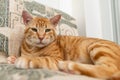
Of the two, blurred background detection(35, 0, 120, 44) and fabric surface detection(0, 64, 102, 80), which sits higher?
blurred background detection(35, 0, 120, 44)

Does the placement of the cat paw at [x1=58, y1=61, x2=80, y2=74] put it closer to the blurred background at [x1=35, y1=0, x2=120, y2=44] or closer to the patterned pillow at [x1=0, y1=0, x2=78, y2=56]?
the patterned pillow at [x1=0, y1=0, x2=78, y2=56]

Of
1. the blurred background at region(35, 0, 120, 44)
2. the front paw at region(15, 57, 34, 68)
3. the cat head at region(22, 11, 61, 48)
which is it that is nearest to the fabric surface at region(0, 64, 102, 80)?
the front paw at region(15, 57, 34, 68)

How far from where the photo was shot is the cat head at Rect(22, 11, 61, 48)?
56.4 inches

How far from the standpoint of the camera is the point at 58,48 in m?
1.53

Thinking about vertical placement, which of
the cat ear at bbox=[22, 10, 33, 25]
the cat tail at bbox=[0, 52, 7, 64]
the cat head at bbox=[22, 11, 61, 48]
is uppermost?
the cat ear at bbox=[22, 10, 33, 25]

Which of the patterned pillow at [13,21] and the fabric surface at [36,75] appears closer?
the fabric surface at [36,75]

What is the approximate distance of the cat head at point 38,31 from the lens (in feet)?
4.70

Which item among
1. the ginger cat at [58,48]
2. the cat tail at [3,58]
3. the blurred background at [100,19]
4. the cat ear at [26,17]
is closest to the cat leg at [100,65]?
the ginger cat at [58,48]

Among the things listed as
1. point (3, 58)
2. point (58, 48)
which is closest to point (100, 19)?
point (58, 48)

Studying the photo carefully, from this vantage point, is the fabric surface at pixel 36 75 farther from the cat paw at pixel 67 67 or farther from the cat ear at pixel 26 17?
the cat ear at pixel 26 17

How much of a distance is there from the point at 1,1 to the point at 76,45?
0.55 metres

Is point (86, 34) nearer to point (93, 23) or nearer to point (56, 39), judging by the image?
point (93, 23)

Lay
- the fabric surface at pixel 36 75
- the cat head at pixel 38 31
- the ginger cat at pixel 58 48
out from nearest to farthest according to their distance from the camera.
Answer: the fabric surface at pixel 36 75
the ginger cat at pixel 58 48
the cat head at pixel 38 31

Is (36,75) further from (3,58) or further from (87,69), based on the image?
(3,58)
